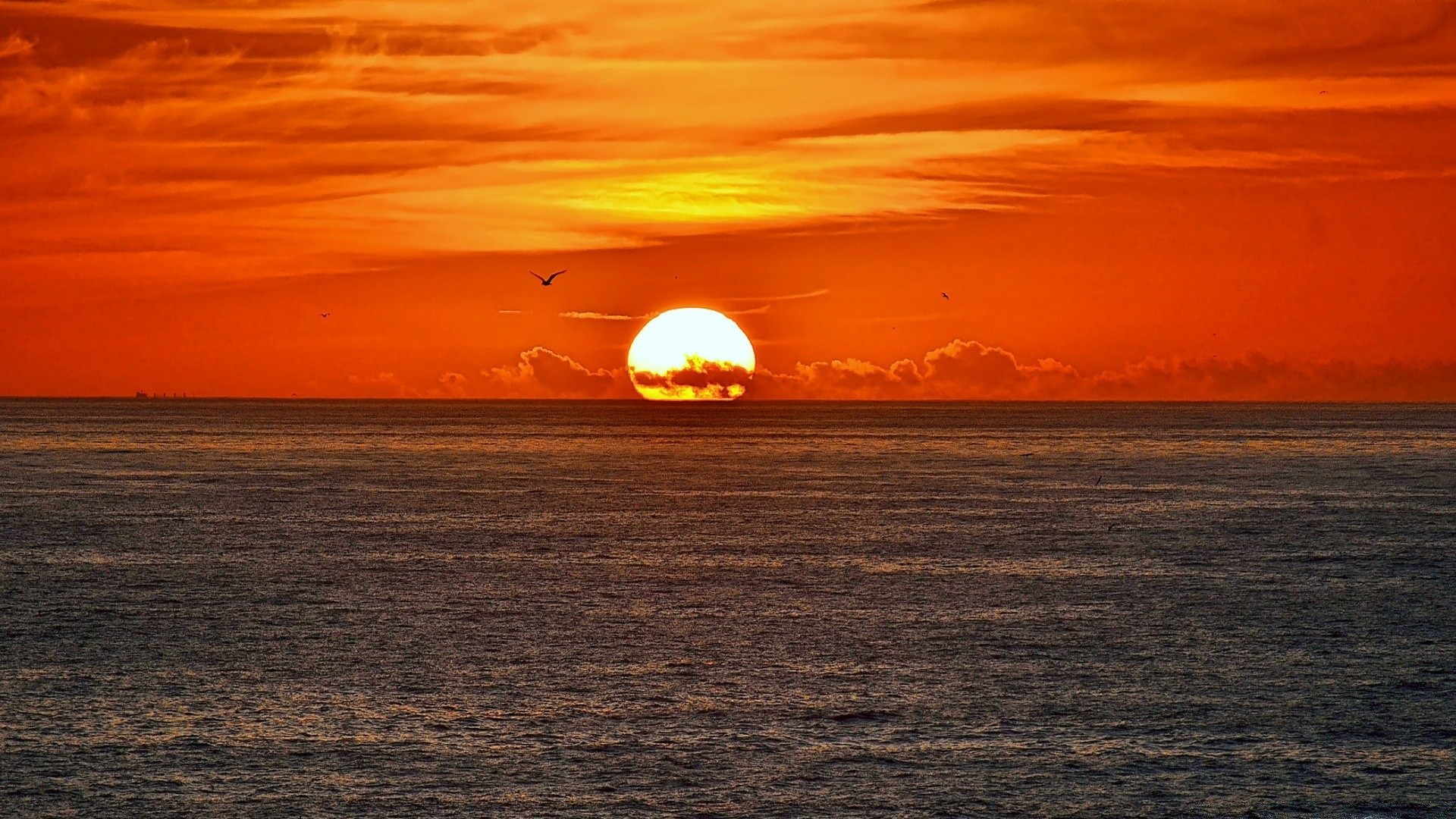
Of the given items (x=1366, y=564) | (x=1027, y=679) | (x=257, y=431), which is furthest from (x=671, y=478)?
(x=257, y=431)

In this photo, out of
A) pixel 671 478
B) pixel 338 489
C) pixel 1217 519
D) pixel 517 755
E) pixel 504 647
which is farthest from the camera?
pixel 671 478

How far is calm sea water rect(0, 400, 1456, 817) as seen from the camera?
45.2 feet

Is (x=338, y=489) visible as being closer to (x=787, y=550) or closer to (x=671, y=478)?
(x=671, y=478)

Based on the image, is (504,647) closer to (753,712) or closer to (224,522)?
(753,712)

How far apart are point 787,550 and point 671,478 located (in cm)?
4022

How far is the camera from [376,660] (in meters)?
20.0

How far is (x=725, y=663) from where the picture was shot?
65.3 ft

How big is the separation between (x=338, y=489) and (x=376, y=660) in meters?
45.7

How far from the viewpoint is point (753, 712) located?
54.8ft

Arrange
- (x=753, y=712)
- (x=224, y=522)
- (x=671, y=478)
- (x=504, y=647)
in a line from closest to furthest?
(x=753, y=712) → (x=504, y=647) → (x=224, y=522) → (x=671, y=478)

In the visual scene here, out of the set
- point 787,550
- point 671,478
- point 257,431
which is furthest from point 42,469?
point 257,431

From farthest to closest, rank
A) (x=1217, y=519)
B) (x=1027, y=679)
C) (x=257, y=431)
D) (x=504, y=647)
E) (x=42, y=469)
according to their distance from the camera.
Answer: (x=257, y=431) → (x=42, y=469) → (x=1217, y=519) → (x=504, y=647) → (x=1027, y=679)

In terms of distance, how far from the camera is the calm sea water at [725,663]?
45.2 ft

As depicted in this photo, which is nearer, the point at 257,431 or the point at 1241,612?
the point at 1241,612
